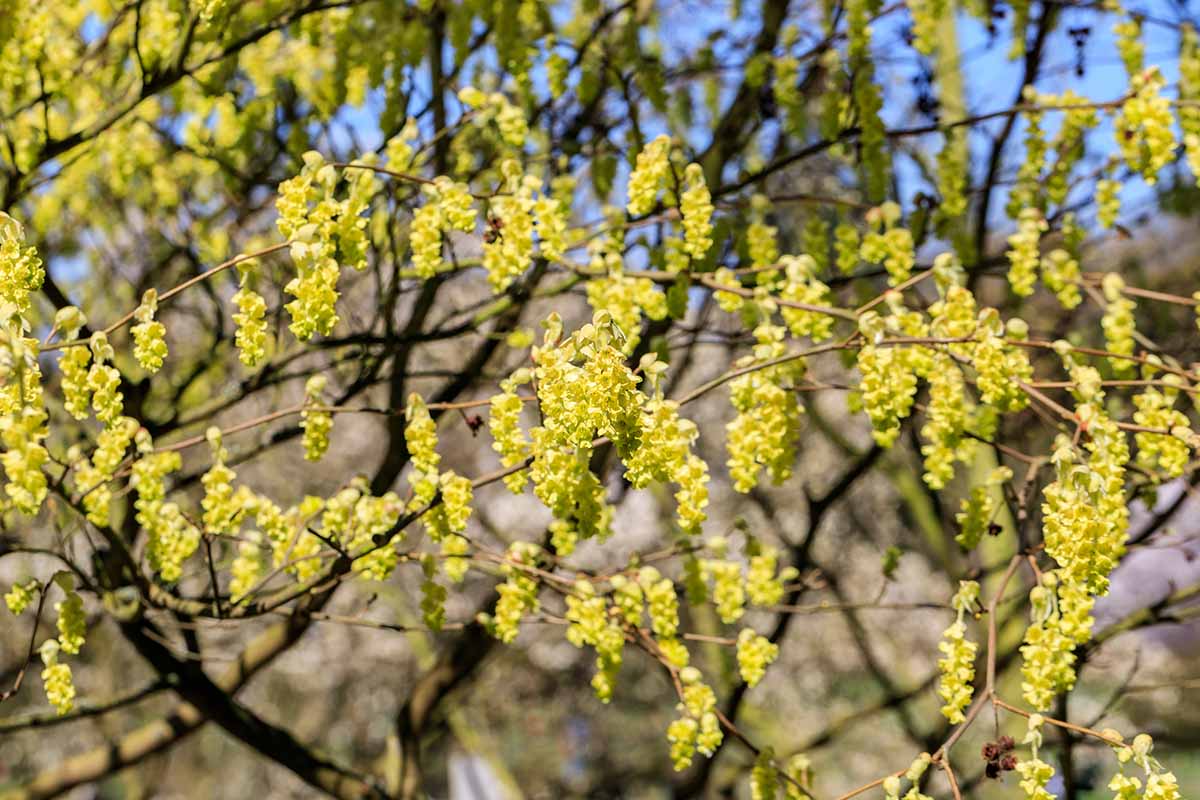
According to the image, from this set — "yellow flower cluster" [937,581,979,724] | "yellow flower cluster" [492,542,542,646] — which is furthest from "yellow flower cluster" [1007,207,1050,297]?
"yellow flower cluster" [492,542,542,646]

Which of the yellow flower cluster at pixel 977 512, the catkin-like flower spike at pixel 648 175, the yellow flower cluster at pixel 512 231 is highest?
the catkin-like flower spike at pixel 648 175

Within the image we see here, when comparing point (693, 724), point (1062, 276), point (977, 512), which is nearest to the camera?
point (693, 724)

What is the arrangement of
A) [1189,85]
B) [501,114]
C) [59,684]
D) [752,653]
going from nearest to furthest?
[59,684], [752,653], [501,114], [1189,85]

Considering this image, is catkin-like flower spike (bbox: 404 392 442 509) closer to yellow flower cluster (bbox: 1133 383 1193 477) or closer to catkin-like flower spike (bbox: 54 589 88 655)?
catkin-like flower spike (bbox: 54 589 88 655)

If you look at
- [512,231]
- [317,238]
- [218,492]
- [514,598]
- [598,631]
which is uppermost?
[512,231]

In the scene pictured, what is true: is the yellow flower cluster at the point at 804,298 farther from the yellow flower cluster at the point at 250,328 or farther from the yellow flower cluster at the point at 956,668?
the yellow flower cluster at the point at 250,328

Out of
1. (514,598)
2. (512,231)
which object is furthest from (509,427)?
(514,598)

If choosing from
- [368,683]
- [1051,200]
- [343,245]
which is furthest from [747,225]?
[368,683]

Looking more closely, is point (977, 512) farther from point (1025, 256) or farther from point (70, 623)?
point (70, 623)

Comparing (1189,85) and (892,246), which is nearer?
(892,246)

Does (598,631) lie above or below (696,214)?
below

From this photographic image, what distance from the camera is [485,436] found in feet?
37.5

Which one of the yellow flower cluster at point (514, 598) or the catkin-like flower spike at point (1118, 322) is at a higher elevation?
the catkin-like flower spike at point (1118, 322)

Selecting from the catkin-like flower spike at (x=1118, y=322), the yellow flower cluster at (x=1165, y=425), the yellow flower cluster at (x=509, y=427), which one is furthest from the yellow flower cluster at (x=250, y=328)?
the catkin-like flower spike at (x=1118, y=322)
